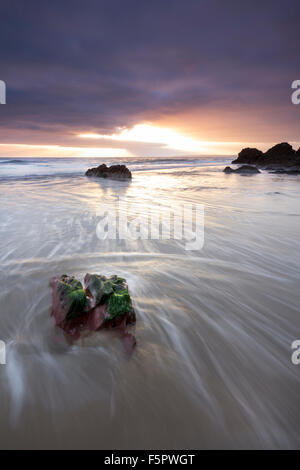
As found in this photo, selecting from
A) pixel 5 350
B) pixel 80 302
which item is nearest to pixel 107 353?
pixel 80 302

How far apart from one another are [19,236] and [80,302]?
11.2ft

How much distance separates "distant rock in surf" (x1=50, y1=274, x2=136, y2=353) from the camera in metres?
2.06

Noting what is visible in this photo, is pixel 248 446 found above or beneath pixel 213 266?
beneath

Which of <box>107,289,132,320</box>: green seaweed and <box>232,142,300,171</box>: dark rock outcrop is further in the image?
<box>232,142,300,171</box>: dark rock outcrop

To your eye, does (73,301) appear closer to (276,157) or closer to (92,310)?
(92,310)

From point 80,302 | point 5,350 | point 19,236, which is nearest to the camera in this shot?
point 5,350

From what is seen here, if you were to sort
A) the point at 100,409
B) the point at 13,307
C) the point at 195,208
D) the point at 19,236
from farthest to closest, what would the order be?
the point at 195,208 < the point at 19,236 < the point at 13,307 < the point at 100,409

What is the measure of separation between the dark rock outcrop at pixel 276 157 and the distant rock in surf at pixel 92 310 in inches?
1389

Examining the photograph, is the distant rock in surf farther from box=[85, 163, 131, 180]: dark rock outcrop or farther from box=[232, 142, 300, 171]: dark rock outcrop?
box=[232, 142, 300, 171]: dark rock outcrop

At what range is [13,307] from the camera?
2.47 metres

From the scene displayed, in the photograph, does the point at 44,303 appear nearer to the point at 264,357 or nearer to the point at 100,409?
the point at 100,409

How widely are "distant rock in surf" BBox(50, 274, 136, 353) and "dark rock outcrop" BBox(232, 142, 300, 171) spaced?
35.3m

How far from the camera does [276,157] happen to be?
36656mm

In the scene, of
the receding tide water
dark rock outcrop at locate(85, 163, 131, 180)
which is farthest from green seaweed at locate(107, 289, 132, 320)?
dark rock outcrop at locate(85, 163, 131, 180)
